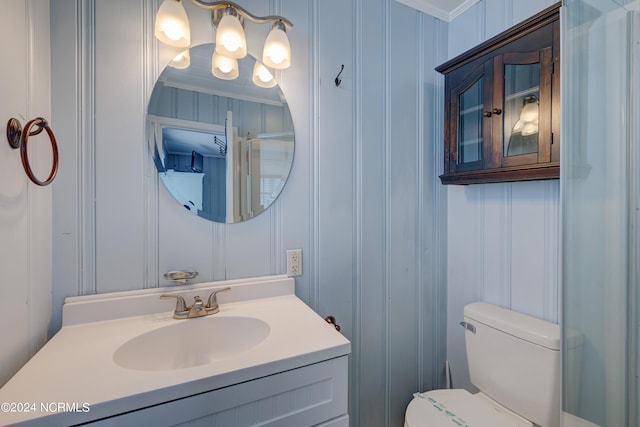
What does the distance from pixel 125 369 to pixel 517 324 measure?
1336 millimetres

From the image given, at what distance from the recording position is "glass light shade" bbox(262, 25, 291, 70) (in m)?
1.09

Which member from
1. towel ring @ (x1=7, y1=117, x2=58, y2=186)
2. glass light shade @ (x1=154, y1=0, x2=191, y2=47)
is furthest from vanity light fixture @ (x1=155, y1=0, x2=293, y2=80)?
towel ring @ (x1=7, y1=117, x2=58, y2=186)

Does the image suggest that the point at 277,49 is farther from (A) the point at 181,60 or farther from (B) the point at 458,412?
(B) the point at 458,412

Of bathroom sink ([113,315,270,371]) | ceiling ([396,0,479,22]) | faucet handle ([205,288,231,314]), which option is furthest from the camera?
ceiling ([396,0,479,22])

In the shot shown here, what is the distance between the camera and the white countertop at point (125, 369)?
0.54 metres

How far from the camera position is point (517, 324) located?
44.5 inches

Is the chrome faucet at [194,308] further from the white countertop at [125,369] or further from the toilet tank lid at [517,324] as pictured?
the toilet tank lid at [517,324]

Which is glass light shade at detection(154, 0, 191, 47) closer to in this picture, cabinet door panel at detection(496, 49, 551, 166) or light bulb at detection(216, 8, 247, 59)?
light bulb at detection(216, 8, 247, 59)

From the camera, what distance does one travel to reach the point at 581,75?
752 millimetres

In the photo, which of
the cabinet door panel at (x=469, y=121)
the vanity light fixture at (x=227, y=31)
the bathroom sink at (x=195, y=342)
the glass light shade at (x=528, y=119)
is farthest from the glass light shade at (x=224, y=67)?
the glass light shade at (x=528, y=119)

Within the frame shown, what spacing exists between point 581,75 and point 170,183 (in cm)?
130

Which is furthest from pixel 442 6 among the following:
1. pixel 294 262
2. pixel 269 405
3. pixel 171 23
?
pixel 269 405

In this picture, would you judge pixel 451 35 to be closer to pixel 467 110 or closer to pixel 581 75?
pixel 467 110

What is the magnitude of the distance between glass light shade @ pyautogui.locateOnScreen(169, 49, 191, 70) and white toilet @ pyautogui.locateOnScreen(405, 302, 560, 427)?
1.58 meters
